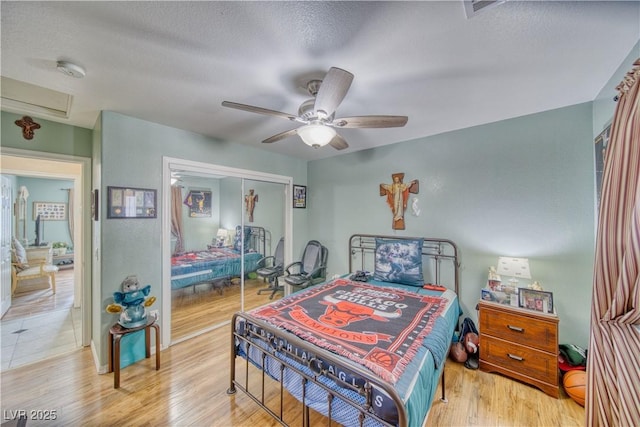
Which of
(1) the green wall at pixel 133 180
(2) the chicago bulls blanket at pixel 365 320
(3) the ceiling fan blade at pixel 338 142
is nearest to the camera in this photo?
(2) the chicago bulls blanket at pixel 365 320

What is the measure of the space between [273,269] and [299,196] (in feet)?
4.66

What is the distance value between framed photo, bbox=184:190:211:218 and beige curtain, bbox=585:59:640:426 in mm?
3748

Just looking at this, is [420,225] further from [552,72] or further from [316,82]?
[316,82]

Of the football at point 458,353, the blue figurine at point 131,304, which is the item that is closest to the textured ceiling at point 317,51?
the blue figurine at point 131,304

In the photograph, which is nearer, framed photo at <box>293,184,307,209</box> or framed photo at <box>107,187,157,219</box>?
framed photo at <box>107,187,157,219</box>

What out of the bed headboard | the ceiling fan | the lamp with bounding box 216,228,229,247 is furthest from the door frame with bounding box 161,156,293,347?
the bed headboard

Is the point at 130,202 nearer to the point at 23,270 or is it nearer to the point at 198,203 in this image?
the point at 198,203

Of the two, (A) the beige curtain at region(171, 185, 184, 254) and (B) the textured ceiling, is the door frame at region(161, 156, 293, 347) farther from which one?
(B) the textured ceiling

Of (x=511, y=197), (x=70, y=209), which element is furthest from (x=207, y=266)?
(x=70, y=209)

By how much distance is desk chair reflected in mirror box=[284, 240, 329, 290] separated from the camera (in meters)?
4.04

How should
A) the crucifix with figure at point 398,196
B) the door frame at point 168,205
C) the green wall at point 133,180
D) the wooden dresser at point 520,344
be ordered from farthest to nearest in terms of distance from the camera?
the crucifix with figure at point 398,196 → the door frame at point 168,205 → the green wall at point 133,180 → the wooden dresser at point 520,344

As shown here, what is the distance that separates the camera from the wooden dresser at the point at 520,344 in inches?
80.8

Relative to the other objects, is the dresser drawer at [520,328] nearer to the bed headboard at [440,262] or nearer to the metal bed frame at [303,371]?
the bed headboard at [440,262]

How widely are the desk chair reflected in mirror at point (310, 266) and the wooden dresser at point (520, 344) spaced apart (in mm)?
2426
